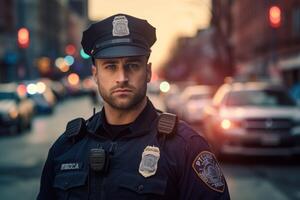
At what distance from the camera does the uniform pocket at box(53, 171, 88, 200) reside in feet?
10.1

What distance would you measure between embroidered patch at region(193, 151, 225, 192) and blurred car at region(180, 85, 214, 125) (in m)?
23.9

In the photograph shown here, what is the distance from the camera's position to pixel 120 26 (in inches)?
128

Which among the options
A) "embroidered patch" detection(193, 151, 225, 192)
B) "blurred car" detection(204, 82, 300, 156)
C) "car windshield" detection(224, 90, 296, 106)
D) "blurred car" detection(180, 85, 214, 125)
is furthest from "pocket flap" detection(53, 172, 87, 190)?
"blurred car" detection(180, 85, 214, 125)

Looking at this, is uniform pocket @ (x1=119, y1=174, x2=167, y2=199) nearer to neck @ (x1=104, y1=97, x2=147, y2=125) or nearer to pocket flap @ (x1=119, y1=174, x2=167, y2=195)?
pocket flap @ (x1=119, y1=174, x2=167, y2=195)

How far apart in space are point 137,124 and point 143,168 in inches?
9.0

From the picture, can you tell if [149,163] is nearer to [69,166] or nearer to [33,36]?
[69,166]

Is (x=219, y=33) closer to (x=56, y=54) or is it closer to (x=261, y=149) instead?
(x=261, y=149)

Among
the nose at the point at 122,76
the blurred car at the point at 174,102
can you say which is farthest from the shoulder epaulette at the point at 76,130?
the blurred car at the point at 174,102

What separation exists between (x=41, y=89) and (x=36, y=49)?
163 feet

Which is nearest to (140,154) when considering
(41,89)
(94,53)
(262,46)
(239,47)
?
(94,53)

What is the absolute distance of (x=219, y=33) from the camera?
141 feet

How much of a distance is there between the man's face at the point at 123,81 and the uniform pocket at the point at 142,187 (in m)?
0.34

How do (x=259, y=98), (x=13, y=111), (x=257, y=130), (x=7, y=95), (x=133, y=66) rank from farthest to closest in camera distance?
(x=7, y=95)
(x=13, y=111)
(x=259, y=98)
(x=257, y=130)
(x=133, y=66)

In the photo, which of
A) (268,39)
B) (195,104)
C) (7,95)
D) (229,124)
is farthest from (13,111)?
(268,39)
